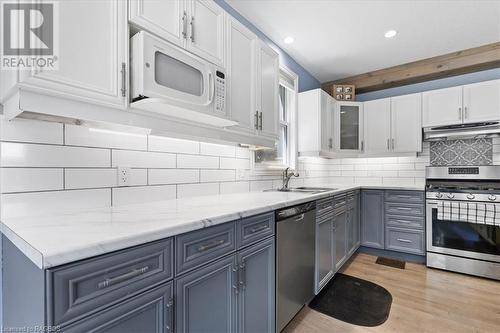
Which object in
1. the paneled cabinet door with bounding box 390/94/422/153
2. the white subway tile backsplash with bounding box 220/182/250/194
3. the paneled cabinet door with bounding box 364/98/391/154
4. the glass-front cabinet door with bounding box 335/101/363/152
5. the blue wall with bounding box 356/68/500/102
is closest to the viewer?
the white subway tile backsplash with bounding box 220/182/250/194

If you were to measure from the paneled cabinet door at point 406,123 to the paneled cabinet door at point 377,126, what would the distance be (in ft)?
0.21

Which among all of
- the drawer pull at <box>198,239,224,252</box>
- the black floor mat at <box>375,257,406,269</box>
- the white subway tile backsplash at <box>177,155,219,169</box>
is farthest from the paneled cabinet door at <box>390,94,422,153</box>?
the drawer pull at <box>198,239,224,252</box>

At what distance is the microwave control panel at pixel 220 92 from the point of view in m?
1.54

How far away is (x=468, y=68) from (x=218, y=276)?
12.8ft

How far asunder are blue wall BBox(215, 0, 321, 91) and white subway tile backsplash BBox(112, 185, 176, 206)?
5.60ft

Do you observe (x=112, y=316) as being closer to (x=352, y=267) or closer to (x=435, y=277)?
(x=352, y=267)

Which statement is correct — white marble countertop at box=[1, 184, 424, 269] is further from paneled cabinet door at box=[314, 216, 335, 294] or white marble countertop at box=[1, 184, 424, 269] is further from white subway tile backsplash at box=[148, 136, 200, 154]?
paneled cabinet door at box=[314, 216, 335, 294]

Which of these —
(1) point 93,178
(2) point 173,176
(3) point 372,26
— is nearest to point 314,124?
(3) point 372,26

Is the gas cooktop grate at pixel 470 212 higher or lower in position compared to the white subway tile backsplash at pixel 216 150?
lower

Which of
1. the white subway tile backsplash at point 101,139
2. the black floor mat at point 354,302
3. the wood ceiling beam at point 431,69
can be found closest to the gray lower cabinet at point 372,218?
the black floor mat at point 354,302

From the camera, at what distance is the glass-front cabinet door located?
3717mm

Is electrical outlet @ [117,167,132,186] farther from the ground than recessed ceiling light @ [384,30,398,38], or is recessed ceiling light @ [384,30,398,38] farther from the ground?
recessed ceiling light @ [384,30,398,38]

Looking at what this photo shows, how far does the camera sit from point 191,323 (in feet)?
3.42

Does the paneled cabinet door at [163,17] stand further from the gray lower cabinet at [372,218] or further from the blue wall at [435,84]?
the blue wall at [435,84]
